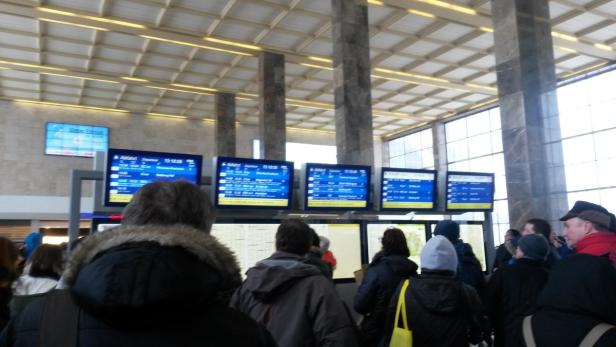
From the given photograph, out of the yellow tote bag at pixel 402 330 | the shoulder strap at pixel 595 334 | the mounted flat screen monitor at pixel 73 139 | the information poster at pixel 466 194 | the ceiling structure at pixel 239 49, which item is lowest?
the yellow tote bag at pixel 402 330

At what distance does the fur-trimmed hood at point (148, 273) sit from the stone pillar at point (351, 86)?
10888mm

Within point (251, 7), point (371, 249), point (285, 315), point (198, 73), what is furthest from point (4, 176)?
point (285, 315)

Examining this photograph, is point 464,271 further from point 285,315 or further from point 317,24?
point 317,24

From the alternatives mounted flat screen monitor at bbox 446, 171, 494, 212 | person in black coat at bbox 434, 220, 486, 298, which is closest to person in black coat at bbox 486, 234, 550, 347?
person in black coat at bbox 434, 220, 486, 298

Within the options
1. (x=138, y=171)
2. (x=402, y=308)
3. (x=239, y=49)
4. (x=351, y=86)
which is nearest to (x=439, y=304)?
(x=402, y=308)

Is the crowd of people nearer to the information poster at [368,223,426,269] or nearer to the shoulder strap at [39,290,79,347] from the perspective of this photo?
the shoulder strap at [39,290,79,347]

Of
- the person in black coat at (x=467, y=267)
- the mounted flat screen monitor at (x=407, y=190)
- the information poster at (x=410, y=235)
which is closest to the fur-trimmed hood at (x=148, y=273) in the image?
the person in black coat at (x=467, y=267)

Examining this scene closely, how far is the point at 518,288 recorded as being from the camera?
3.44 meters

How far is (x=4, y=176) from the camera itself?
2122 cm

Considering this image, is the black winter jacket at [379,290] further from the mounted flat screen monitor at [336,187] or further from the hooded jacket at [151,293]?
the hooded jacket at [151,293]

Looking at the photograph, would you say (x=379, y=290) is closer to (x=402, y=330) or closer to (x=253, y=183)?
(x=402, y=330)

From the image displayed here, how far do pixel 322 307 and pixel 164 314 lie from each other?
4.63ft

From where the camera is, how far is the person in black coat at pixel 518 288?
3.40m

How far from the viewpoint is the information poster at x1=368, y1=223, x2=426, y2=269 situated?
18.1 feet
